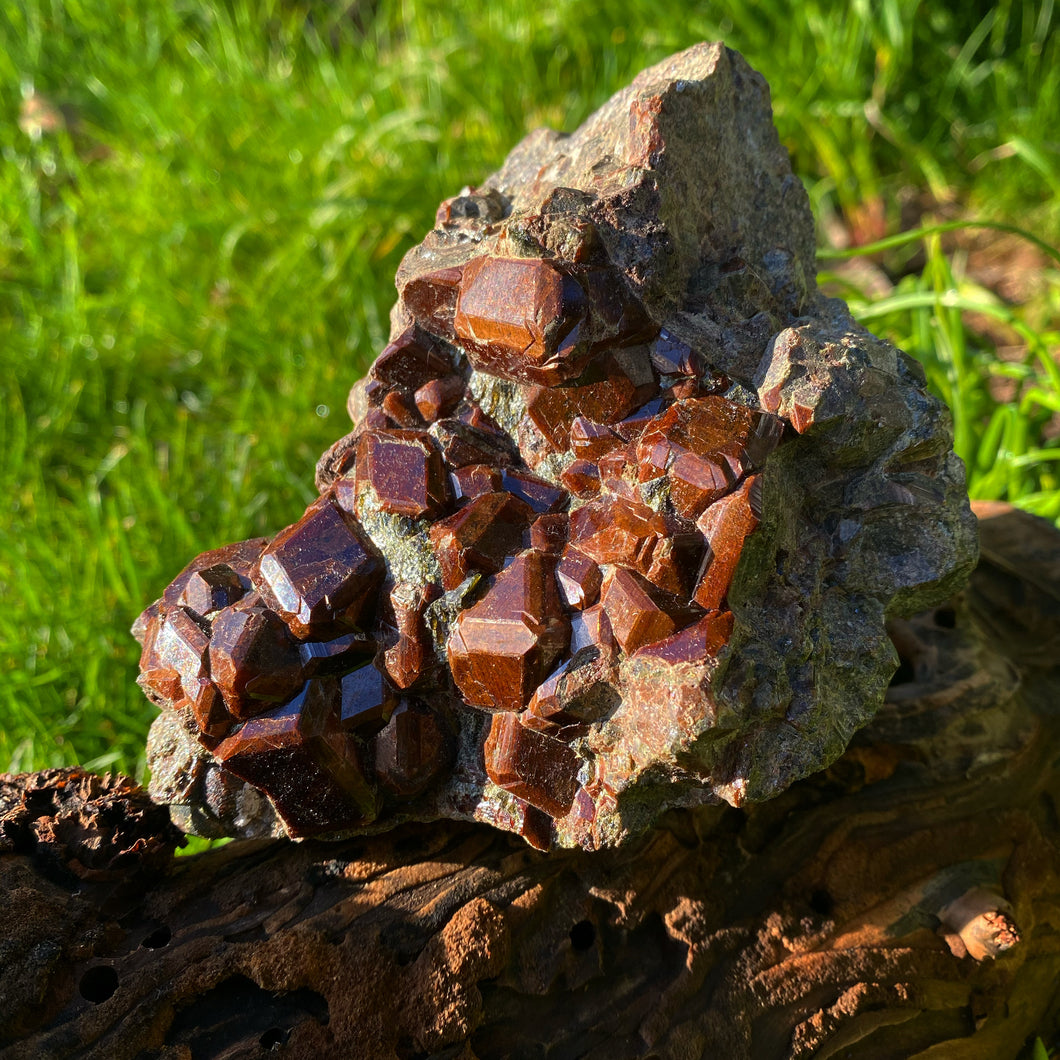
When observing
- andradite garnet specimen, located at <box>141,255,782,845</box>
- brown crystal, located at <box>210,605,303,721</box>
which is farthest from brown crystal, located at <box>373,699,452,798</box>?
brown crystal, located at <box>210,605,303,721</box>

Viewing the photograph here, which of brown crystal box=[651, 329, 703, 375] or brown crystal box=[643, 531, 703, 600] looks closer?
brown crystal box=[643, 531, 703, 600]

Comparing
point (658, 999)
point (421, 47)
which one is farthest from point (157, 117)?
point (658, 999)

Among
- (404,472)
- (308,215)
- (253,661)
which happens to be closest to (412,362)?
(404,472)

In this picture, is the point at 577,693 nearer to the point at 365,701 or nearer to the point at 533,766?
the point at 533,766

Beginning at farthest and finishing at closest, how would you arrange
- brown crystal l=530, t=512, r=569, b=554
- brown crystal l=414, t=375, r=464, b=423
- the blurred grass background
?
the blurred grass background < brown crystal l=414, t=375, r=464, b=423 < brown crystal l=530, t=512, r=569, b=554

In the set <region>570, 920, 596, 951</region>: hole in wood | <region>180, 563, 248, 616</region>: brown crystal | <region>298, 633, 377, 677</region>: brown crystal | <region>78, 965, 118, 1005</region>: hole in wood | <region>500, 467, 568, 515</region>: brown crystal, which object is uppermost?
<region>180, 563, 248, 616</region>: brown crystal

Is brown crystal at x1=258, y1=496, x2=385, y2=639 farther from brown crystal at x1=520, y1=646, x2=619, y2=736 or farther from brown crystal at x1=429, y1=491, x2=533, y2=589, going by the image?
brown crystal at x1=520, y1=646, x2=619, y2=736
